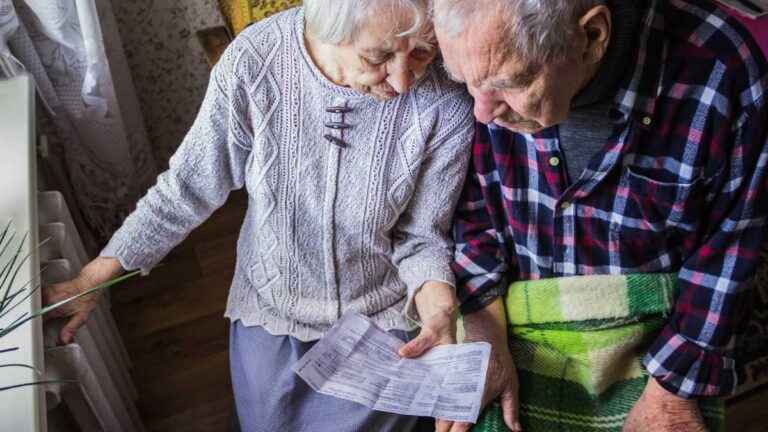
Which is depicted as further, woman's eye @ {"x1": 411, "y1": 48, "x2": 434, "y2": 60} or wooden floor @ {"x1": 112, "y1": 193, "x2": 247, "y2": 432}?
wooden floor @ {"x1": 112, "y1": 193, "x2": 247, "y2": 432}

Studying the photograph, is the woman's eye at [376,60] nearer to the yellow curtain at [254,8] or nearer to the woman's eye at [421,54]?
the woman's eye at [421,54]

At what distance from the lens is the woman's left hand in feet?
4.46

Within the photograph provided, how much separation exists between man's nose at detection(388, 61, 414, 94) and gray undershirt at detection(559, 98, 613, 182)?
0.25 meters

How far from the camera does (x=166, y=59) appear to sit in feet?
6.71

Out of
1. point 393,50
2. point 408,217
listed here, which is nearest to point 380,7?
point 393,50

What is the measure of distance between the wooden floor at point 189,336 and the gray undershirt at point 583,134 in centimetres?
93

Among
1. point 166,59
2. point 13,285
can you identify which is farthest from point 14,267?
point 166,59

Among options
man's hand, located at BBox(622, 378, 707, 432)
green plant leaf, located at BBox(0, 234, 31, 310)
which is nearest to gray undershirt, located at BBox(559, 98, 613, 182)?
man's hand, located at BBox(622, 378, 707, 432)

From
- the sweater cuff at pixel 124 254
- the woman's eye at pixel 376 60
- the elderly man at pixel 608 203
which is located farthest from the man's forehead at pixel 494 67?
the sweater cuff at pixel 124 254

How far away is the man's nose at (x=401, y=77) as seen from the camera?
3.86ft

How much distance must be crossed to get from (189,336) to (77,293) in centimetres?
77

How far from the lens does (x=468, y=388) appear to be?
1.29 m

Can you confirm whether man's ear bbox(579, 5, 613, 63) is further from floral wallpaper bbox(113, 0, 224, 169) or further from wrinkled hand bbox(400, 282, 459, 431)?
floral wallpaper bbox(113, 0, 224, 169)

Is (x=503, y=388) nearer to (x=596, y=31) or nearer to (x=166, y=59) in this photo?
(x=596, y=31)
